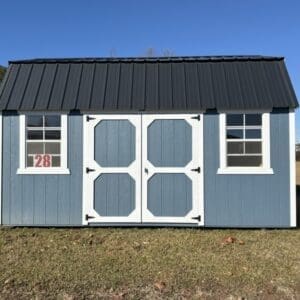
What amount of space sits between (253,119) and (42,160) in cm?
434

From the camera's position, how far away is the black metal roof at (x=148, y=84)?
8617 millimetres

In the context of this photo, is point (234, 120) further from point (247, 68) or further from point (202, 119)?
point (247, 68)

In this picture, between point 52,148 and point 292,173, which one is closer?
point 292,173

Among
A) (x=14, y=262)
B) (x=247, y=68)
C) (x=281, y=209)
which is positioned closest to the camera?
(x=14, y=262)

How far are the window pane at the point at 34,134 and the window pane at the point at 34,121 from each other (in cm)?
13

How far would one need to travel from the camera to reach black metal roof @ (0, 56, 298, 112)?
8.62 m

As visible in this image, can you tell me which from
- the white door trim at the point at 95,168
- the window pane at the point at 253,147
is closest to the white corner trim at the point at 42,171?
the white door trim at the point at 95,168

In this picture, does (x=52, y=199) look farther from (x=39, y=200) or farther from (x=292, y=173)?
(x=292, y=173)

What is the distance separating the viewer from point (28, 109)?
867 cm

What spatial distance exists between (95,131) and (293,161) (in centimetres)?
402

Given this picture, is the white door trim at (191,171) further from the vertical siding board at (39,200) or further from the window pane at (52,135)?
the vertical siding board at (39,200)

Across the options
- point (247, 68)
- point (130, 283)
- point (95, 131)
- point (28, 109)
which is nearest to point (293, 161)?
point (247, 68)

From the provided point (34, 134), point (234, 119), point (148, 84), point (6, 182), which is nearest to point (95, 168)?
point (34, 134)

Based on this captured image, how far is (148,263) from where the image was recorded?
244 inches
